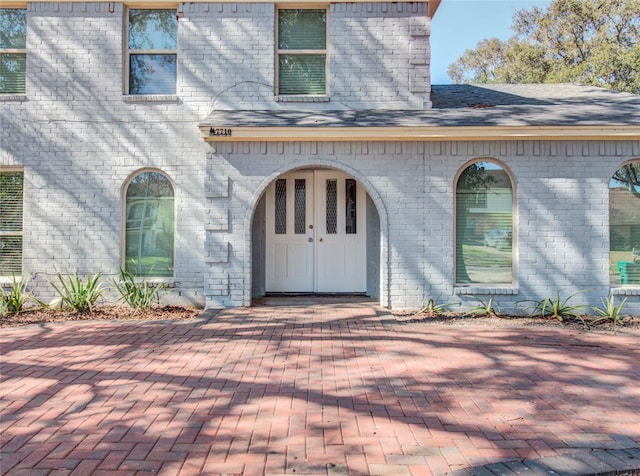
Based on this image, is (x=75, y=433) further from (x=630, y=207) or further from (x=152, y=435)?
(x=630, y=207)

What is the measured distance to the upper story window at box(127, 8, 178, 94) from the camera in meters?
8.60

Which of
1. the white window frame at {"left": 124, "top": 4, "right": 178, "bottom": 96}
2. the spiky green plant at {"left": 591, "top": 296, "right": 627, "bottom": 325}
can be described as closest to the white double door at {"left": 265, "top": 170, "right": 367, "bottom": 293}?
the white window frame at {"left": 124, "top": 4, "right": 178, "bottom": 96}

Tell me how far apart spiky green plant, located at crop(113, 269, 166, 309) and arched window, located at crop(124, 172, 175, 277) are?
0.93 ft

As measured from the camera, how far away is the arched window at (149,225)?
28.1 ft

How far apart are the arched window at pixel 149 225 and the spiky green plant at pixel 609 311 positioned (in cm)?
717

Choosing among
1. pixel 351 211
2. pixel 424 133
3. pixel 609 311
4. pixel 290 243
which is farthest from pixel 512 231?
pixel 290 243

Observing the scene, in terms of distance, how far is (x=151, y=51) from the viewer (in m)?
8.58

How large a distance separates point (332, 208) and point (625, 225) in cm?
510

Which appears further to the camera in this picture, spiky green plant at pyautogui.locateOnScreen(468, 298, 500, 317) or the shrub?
spiky green plant at pyautogui.locateOnScreen(468, 298, 500, 317)

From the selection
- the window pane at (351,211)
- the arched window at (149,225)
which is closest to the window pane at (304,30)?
the window pane at (351,211)

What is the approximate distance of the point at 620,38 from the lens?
21.7 metres

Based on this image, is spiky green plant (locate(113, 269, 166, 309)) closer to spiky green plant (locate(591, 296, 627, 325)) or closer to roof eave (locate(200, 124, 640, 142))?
roof eave (locate(200, 124, 640, 142))

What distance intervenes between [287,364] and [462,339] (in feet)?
8.11

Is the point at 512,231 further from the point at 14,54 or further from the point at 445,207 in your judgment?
the point at 14,54
